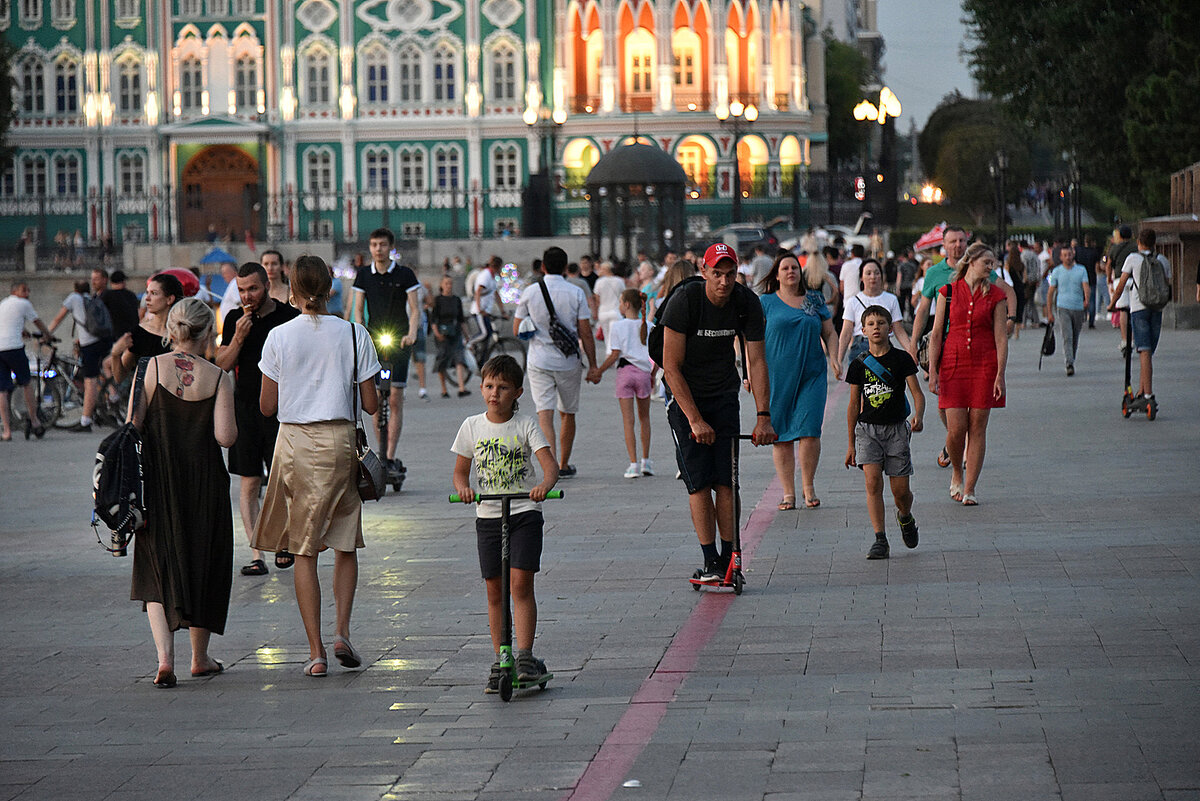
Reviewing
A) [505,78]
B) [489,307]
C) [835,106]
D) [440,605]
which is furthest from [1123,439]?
[835,106]

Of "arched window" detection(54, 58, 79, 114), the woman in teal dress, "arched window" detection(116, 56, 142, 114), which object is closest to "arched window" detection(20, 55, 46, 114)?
"arched window" detection(54, 58, 79, 114)

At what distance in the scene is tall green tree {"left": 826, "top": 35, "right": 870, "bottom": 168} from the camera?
8938cm

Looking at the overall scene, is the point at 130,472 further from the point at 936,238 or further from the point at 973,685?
the point at 936,238

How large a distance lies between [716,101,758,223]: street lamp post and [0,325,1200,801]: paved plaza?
45996 millimetres

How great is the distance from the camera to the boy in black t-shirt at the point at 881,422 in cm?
982

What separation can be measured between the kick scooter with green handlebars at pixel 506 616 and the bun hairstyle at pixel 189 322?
1495 mm

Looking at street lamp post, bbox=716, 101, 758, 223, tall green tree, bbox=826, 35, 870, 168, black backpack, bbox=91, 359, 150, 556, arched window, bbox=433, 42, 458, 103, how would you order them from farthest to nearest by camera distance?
tall green tree, bbox=826, 35, 870, 168
arched window, bbox=433, 42, 458, 103
street lamp post, bbox=716, 101, 758, 223
black backpack, bbox=91, 359, 150, 556

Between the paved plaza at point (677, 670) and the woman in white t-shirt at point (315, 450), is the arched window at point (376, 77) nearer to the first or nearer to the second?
the paved plaza at point (677, 670)

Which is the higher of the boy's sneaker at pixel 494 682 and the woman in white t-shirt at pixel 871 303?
the woman in white t-shirt at pixel 871 303

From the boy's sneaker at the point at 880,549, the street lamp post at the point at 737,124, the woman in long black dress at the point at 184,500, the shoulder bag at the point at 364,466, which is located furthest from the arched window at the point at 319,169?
the woman in long black dress at the point at 184,500

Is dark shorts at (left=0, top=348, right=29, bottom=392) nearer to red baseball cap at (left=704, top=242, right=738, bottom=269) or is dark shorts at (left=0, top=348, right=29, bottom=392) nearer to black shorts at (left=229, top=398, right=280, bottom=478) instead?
black shorts at (left=229, top=398, right=280, bottom=478)

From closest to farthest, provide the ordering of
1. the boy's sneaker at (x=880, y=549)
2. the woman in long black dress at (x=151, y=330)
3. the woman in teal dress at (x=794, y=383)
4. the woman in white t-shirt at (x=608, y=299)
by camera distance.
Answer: the woman in long black dress at (x=151, y=330) < the boy's sneaker at (x=880, y=549) < the woman in teal dress at (x=794, y=383) < the woman in white t-shirt at (x=608, y=299)

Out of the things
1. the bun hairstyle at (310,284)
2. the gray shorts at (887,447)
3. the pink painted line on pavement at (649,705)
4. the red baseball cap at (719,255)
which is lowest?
the pink painted line on pavement at (649,705)

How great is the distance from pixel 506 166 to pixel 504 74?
3630 millimetres
